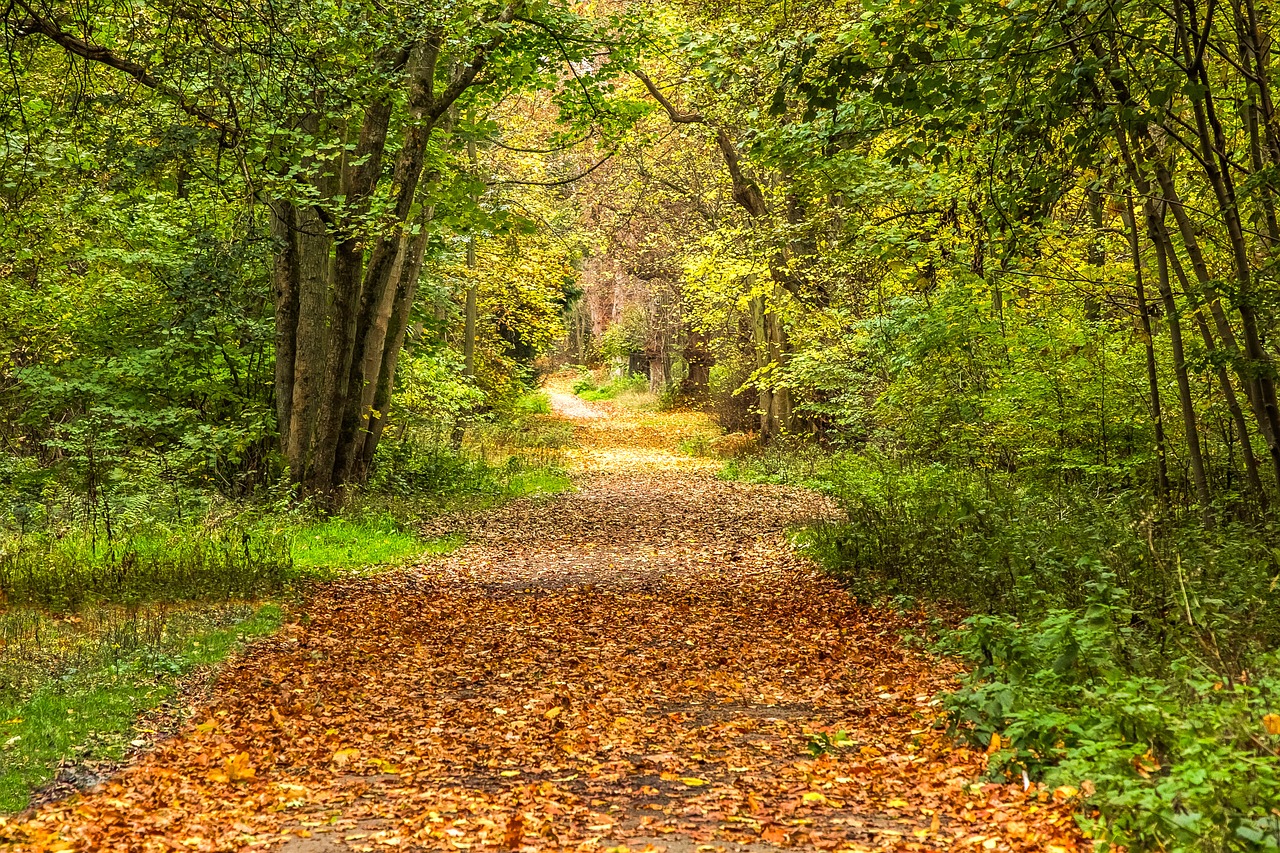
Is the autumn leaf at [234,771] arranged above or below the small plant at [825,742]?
below

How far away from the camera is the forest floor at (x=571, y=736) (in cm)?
431

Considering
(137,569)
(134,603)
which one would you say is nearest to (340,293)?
A: (137,569)

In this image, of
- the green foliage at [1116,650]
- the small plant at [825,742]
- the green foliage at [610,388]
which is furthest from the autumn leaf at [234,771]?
the green foliage at [610,388]

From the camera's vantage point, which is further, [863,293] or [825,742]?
[863,293]

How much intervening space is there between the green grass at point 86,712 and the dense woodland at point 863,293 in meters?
2.75

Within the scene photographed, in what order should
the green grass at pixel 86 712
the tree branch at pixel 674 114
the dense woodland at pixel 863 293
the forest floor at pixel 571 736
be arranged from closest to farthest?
the forest floor at pixel 571 736 → the green grass at pixel 86 712 → the dense woodland at pixel 863 293 → the tree branch at pixel 674 114

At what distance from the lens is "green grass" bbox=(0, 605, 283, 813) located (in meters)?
5.20

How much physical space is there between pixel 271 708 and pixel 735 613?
4452 mm

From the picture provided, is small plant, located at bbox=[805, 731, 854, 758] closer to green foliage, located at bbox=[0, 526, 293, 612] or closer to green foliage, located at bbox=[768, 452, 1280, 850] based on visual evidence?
green foliage, located at bbox=[768, 452, 1280, 850]

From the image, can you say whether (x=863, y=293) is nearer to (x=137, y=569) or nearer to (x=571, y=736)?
(x=137, y=569)

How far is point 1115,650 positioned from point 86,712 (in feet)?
19.4

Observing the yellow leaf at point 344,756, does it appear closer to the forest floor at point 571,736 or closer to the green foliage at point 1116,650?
the forest floor at point 571,736

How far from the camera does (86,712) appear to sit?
5988 mm

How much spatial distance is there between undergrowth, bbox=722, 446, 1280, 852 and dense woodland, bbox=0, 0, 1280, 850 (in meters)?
0.03
